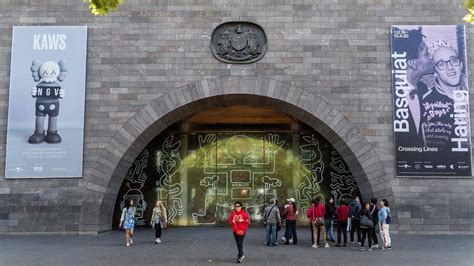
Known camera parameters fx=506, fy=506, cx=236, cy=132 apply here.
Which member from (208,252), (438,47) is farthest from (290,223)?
(438,47)

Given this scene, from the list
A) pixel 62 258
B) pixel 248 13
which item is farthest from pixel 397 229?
pixel 62 258

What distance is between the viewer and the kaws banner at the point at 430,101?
19.5m

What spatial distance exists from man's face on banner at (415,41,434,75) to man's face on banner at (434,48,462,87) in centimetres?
24

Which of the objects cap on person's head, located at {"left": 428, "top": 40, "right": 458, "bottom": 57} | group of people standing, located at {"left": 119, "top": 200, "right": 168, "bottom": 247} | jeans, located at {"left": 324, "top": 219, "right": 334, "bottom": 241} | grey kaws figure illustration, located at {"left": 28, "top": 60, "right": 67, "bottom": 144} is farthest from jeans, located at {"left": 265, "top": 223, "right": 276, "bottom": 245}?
cap on person's head, located at {"left": 428, "top": 40, "right": 458, "bottom": 57}

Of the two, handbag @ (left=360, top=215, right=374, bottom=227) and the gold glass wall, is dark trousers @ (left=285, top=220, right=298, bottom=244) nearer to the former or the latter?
handbag @ (left=360, top=215, right=374, bottom=227)

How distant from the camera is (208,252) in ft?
45.6

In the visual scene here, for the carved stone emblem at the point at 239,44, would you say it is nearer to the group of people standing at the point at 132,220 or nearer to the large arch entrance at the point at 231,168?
the large arch entrance at the point at 231,168

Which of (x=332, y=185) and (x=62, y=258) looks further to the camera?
(x=332, y=185)

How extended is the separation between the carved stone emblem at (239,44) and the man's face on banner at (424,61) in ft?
20.1

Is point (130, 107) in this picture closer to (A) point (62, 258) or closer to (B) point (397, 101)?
(A) point (62, 258)

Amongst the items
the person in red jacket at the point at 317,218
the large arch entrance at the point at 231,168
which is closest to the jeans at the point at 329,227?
the person in red jacket at the point at 317,218

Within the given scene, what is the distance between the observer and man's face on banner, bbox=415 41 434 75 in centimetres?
2003

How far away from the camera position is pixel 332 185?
2503 cm

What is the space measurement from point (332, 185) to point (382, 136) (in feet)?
19.1
